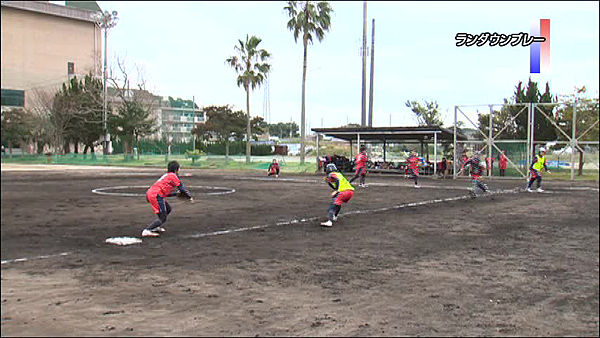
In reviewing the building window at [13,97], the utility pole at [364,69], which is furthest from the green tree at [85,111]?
the utility pole at [364,69]

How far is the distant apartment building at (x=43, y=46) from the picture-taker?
354 centimetres

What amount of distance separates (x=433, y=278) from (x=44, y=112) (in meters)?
7.46

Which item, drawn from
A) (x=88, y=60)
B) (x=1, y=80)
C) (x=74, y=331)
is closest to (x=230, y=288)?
(x=74, y=331)

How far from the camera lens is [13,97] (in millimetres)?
3633

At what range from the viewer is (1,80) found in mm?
3506

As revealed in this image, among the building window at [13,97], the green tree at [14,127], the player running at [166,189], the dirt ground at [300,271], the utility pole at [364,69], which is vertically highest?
the utility pole at [364,69]

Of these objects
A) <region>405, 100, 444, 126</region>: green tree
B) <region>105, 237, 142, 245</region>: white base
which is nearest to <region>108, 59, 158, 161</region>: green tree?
<region>405, 100, 444, 126</region>: green tree

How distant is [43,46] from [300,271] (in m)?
6.87

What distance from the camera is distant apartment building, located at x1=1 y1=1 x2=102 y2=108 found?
3545mm

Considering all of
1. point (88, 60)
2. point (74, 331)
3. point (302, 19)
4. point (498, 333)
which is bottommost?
point (498, 333)

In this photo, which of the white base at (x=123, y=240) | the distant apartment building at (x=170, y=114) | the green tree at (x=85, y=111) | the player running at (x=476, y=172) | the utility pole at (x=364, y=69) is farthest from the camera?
the white base at (x=123, y=240)

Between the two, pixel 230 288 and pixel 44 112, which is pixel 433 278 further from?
pixel 44 112

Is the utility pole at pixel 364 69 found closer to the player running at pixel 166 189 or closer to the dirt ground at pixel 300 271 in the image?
the player running at pixel 166 189

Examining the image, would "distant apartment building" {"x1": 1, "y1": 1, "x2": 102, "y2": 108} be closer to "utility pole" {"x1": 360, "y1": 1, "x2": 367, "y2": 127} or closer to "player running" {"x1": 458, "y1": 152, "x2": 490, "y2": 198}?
"utility pole" {"x1": 360, "y1": 1, "x2": 367, "y2": 127}
